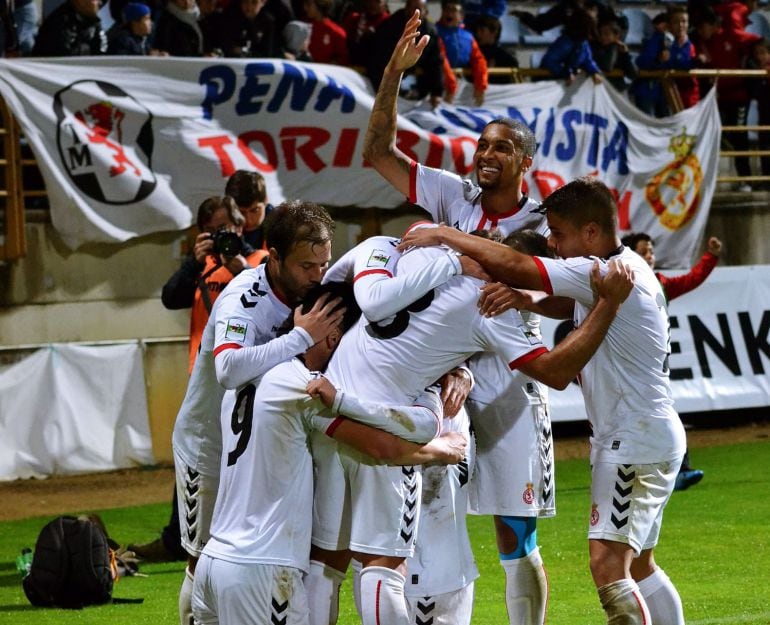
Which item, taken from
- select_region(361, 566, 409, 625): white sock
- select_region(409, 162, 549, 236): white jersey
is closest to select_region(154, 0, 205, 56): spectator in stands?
select_region(409, 162, 549, 236): white jersey

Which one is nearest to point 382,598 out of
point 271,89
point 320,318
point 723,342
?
point 320,318

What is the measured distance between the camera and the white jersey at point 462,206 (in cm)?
589

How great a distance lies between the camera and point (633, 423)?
5.12 m

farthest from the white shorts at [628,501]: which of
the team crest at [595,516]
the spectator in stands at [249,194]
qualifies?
the spectator in stands at [249,194]

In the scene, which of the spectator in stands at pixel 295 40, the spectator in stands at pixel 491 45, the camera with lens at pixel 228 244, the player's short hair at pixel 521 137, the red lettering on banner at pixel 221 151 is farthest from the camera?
the spectator in stands at pixel 491 45

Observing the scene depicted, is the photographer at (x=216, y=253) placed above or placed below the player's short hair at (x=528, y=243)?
below

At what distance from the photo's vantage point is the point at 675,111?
16.1 metres

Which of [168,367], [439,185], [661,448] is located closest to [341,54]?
[168,367]

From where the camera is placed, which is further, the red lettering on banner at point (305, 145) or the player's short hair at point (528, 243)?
the red lettering on banner at point (305, 145)

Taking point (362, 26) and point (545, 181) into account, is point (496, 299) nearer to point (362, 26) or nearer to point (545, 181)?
point (362, 26)

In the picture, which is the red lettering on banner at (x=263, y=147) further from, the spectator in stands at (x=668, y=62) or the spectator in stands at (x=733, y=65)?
the spectator in stands at (x=733, y=65)

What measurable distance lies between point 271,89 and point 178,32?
1125mm

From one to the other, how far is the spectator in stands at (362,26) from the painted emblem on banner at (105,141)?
8.22 feet

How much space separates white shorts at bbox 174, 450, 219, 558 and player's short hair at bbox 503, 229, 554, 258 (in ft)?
5.15
